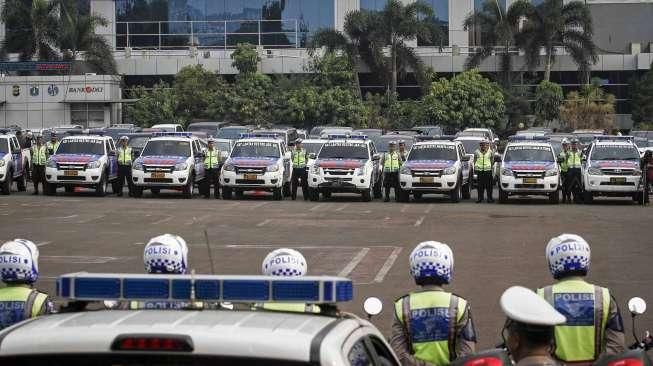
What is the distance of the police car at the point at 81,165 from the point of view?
1469 inches

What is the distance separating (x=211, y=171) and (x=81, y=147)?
372 centimetres

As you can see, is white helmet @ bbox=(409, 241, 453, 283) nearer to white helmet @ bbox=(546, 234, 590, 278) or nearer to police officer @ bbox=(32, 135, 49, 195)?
white helmet @ bbox=(546, 234, 590, 278)

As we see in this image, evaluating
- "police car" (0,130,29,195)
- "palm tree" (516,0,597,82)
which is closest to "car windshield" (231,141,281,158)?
"police car" (0,130,29,195)

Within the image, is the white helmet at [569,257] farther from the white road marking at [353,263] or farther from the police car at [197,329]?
the white road marking at [353,263]

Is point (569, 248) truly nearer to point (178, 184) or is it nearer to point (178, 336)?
point (178, 336)

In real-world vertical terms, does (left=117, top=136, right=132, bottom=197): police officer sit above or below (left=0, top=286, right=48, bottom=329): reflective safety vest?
above

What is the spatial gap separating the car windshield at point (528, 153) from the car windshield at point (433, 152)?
1476 mm

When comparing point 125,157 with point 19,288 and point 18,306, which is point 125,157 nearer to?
point 19,288

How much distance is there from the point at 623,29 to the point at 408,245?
69.1m

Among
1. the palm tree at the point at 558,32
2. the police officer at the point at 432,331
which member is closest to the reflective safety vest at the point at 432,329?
the police officer at the point at 432,331

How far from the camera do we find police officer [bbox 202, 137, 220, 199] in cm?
3844

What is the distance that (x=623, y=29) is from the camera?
8888cm

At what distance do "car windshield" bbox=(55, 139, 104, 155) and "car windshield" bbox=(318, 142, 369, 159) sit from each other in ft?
20.7

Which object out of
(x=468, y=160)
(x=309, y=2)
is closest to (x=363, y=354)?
(x=468, y=160)
